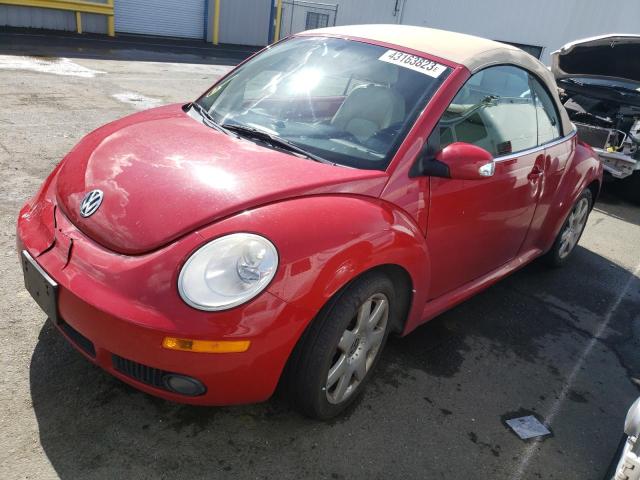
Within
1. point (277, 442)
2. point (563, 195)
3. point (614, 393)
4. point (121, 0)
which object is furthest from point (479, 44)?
point (121, 0)

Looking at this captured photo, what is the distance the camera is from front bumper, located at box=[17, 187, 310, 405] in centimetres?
186

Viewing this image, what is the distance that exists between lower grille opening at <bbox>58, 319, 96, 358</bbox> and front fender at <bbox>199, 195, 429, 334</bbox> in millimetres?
611

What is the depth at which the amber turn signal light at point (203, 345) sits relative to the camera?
6.06 ft

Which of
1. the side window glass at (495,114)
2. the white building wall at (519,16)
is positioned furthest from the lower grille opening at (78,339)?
the white building wall at (519,16)

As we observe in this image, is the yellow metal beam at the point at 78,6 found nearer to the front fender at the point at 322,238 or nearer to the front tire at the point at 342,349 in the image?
the front fender at the point at 322,238

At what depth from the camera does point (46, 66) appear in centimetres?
963

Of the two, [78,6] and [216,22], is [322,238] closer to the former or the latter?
[78,6]

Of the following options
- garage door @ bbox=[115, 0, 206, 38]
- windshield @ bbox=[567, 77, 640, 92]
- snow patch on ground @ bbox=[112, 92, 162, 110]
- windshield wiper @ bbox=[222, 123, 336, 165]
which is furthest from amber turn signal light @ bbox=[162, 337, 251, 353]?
garage door @ bbox=[115, 0, 206, 38]

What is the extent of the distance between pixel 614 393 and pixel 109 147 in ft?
9.50

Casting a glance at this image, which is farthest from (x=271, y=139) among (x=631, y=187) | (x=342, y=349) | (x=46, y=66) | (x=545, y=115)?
(x=46, y=66)

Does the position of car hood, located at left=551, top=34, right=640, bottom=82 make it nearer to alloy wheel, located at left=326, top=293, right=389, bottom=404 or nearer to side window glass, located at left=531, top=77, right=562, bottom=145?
side window glass, located at left=531, top=77, right=562, bottom=145

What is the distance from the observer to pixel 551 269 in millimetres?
4418

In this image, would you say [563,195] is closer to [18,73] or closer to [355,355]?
[355,355]

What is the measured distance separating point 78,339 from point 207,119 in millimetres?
1334
